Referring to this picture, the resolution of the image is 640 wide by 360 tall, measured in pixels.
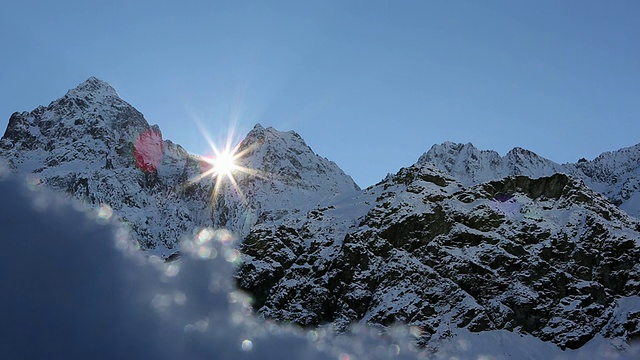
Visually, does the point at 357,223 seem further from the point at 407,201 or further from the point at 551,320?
the point at 551,320

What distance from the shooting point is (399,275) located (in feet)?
464

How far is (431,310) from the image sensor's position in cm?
13288

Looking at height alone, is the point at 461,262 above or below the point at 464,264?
above

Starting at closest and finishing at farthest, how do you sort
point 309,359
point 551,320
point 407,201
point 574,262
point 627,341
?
point 309,359 → point 627,341 → point 551,320 → point 574,262 → point 407,201

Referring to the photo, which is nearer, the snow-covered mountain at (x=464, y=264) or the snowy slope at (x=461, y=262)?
the snow-covered mountain at (x=464, y=264)

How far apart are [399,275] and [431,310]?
11.6 m

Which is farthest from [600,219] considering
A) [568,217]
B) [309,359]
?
[309,359]

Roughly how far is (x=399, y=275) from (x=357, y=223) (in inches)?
900

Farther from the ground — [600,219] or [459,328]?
[600,219]

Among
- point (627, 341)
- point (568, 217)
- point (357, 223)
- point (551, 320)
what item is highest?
point (357, 223)

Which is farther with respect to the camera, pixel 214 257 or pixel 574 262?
pixel 214 257

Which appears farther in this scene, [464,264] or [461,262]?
[461,262]

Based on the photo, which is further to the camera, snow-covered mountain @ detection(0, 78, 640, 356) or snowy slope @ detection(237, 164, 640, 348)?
snowy slope @ detection(237, 164, 640, 348)

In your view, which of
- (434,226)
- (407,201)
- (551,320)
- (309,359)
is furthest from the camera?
(407,201)
